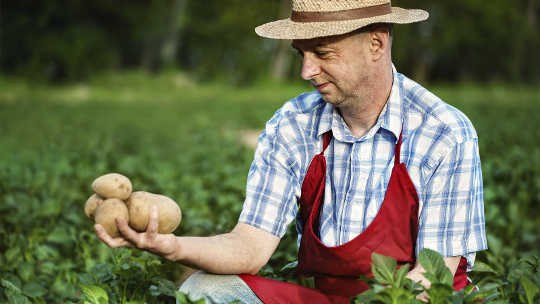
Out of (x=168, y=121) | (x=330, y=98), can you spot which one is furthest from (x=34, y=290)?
(x=168, y=121)

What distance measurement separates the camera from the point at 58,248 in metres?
3.74

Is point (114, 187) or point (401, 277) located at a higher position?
point (114, 187)

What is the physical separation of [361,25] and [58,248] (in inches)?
93.8

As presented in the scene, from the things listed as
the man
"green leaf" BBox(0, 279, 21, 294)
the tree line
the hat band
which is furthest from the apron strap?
the tree line

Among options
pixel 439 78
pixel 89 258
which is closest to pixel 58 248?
pixel 89 258

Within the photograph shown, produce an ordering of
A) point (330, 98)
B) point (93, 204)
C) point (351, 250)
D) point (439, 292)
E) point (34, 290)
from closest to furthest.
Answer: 1. point (439, 292)
2. point (93, 204)
3. point (351, 250)
4. point (330, 98)
5. point (34, 290)

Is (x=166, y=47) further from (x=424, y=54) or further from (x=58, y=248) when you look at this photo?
(x=58, y=248)

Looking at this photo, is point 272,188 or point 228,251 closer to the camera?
point 228,251

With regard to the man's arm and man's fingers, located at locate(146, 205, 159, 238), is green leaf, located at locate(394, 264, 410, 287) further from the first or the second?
man's fingers, located at locate(146, 205, 159, 238)

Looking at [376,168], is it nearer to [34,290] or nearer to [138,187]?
[34,290]

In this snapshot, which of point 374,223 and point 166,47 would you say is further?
point 166,47

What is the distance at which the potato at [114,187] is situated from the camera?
2.10 meters

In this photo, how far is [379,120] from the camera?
96.4 inches

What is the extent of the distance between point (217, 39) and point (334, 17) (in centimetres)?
3114
